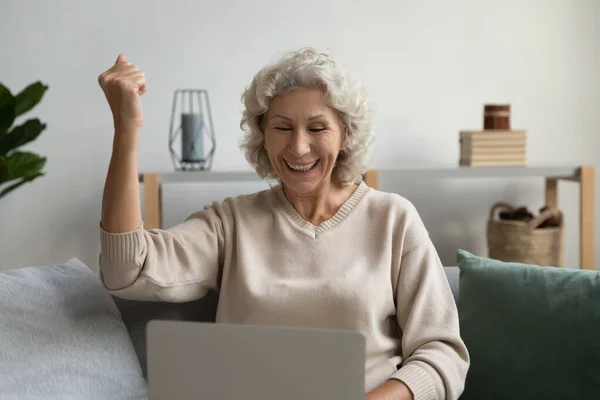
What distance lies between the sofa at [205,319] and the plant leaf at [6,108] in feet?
3.90

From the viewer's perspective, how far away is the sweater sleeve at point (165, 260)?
62.0 inches

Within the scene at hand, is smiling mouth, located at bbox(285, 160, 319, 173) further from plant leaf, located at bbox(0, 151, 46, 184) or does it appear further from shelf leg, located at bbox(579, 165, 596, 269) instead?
shelf leg, located at bbox(579, 165, 596, 269)

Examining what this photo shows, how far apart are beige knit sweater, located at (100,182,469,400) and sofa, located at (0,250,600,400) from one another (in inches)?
5.0

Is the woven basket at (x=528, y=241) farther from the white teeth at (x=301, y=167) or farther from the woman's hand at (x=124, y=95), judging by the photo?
the woman's hand at (x=124, y=95)

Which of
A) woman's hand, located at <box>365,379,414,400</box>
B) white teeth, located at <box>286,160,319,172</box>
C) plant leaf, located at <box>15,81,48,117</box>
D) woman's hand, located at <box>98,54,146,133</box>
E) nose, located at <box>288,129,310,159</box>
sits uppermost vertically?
plant leaf, located at <box>15,81,48,117</box>

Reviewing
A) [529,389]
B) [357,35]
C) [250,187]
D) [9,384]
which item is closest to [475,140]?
[357,35]

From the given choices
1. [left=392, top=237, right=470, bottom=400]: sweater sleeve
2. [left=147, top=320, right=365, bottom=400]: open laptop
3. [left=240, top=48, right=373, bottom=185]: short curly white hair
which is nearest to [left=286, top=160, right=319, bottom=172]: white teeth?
[left=240, top=48, right=373, bottom=185]: short curly white hair

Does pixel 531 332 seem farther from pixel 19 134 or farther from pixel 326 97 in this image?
pixel 19 134

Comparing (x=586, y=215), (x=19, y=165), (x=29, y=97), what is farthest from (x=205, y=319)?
(x=586, y=215)

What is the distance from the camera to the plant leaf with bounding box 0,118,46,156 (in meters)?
2.94

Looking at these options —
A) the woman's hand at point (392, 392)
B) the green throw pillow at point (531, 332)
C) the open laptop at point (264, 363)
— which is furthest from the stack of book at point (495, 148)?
the open laptop at point (264, 363)

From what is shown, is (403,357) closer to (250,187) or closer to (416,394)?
(416,394)

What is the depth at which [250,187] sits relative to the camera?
3574mm

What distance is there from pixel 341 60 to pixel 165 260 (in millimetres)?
2141
